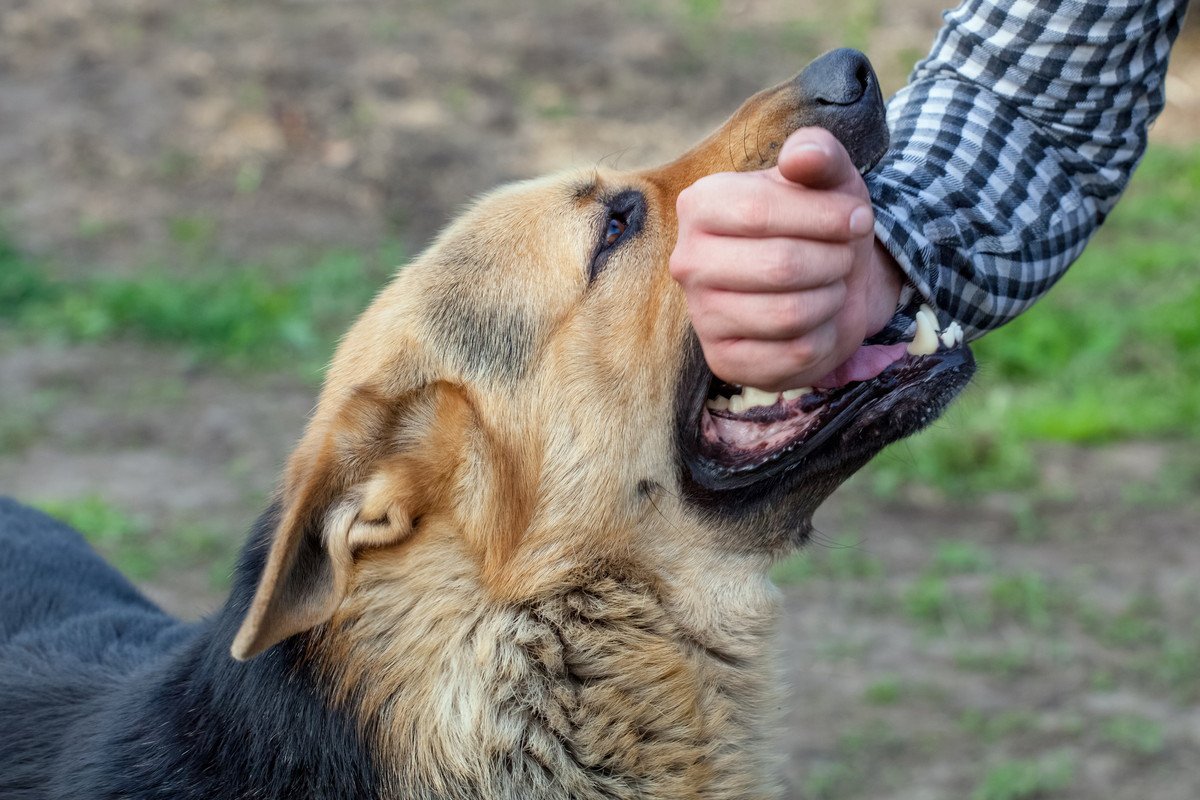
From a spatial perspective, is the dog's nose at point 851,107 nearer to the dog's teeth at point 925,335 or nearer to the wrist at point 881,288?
the wrist at point 881,288

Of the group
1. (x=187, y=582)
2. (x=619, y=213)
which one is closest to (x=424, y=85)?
(x=187, y=582)

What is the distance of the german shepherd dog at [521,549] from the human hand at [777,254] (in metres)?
0.54

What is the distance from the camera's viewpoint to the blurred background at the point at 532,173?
5051mm

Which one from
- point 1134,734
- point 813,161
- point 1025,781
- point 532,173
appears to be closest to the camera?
point 813,161

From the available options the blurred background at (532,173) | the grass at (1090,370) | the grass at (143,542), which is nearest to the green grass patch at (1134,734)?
the blurred background at (532,173)

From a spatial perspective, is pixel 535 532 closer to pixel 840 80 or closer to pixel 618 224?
pixel 618 224

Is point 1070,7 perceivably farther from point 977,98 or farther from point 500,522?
point 500,522

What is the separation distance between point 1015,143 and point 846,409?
2.97 feet

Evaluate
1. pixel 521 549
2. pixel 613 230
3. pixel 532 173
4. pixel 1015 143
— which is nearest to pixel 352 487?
pixel 521 549

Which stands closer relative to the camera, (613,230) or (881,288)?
(881,288)

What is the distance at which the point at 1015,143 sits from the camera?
3393mm

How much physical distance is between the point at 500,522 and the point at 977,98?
5.60 feet

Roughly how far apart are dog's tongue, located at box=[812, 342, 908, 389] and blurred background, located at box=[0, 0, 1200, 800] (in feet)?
6.26

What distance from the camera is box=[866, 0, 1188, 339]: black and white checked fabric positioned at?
3.19 meters
